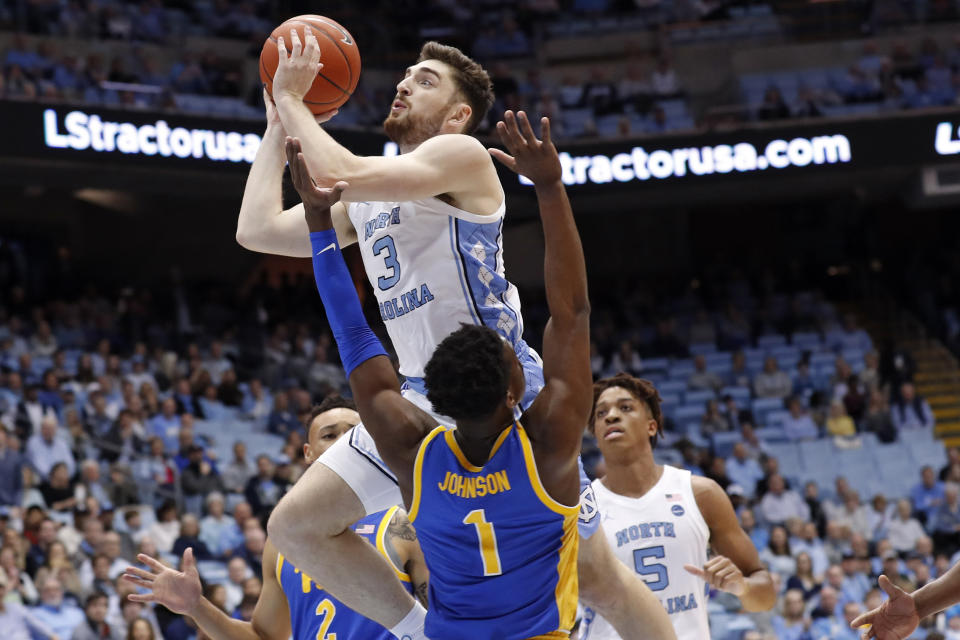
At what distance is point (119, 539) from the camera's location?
10914mm

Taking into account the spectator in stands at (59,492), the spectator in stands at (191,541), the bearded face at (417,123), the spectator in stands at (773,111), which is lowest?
the spectator in stands at (191,541)

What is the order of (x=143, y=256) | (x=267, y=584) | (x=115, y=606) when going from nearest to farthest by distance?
(x=267, y=584), (x=115, y=606), (x=143, y=256)

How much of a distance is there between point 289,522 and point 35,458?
8.60 metres

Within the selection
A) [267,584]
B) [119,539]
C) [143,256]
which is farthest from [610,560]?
[143,256]

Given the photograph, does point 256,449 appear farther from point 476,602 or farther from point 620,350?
point 476,602

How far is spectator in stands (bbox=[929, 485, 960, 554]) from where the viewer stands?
14.3m

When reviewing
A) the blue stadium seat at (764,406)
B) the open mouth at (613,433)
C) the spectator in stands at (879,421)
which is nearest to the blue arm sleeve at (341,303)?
the open mouth at (613,433)

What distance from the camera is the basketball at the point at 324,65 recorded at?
4242 millimetres

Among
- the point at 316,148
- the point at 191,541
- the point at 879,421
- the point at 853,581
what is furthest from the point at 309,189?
the point at 879,421

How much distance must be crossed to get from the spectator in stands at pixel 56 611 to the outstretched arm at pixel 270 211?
6.34 m

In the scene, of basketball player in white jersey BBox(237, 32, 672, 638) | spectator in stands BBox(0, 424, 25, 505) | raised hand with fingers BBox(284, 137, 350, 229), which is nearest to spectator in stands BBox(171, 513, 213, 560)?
spectator in stands BBox(0, 424, 25, 505)

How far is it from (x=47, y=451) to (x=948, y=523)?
33.0 feet

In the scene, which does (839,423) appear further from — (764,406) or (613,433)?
(613,433)

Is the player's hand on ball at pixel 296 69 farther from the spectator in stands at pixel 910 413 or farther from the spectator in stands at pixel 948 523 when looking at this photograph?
the spectator in stands at pixel 910 413
